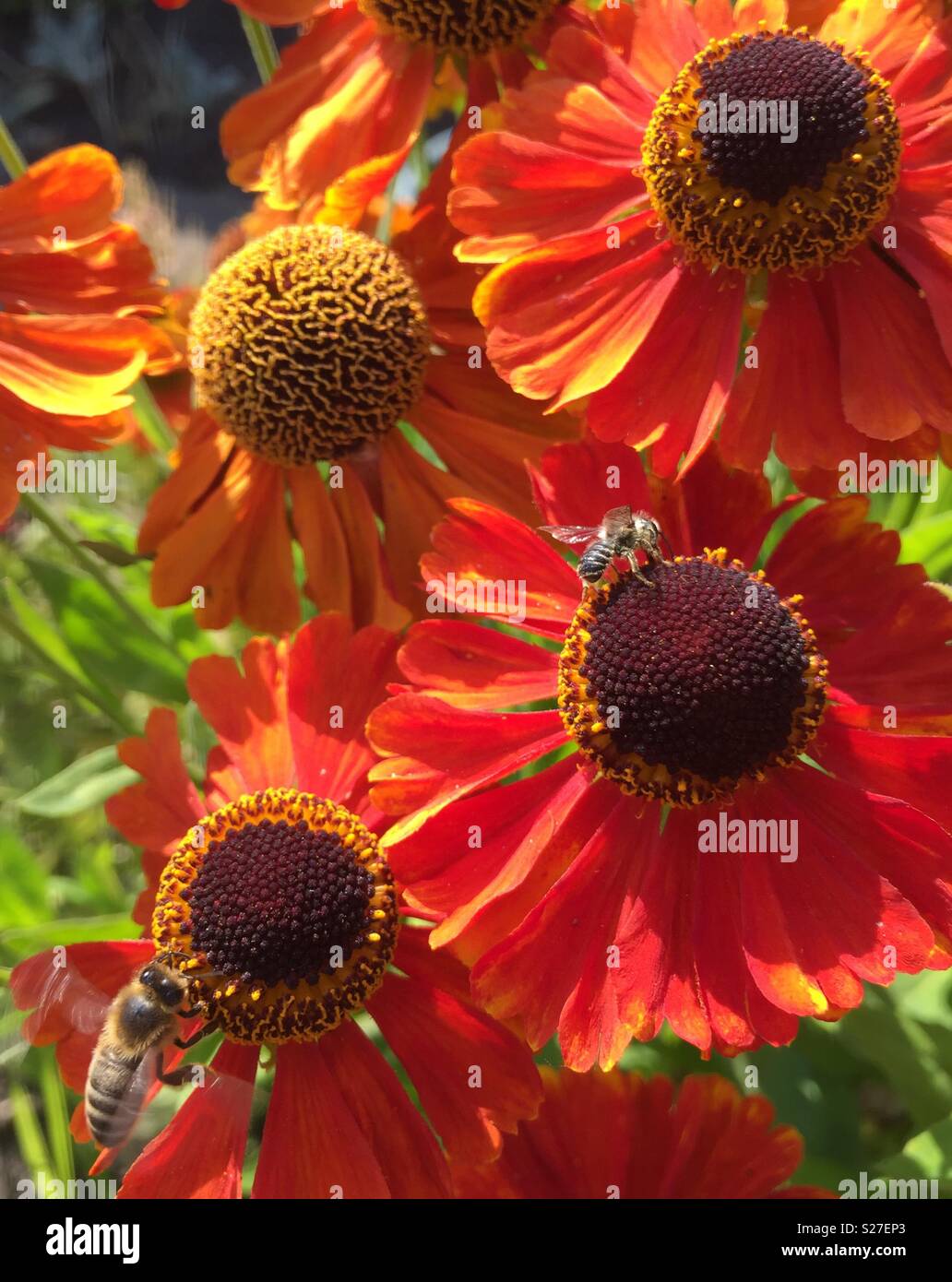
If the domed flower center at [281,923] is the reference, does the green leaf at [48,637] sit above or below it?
above

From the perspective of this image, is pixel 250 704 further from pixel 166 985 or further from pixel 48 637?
pixel 48 637

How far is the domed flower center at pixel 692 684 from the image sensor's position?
40.7 inches

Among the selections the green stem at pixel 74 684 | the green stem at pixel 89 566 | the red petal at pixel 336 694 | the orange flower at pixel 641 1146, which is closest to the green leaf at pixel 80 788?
the green stem at pixel 74 684

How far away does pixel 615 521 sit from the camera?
1.06 metres

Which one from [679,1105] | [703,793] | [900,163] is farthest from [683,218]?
[679,1105]

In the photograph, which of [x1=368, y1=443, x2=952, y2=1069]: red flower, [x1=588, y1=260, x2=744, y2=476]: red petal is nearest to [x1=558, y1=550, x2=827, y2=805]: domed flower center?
[x1=368, y1=443, x2=952, y2=1069]: red flower

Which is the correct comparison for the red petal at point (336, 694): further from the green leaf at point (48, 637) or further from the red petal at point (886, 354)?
the green leaf at point (48, 637)

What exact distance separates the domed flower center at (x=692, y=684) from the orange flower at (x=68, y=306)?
507 mm

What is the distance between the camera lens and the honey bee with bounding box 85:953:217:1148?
105cm

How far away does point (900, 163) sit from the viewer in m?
1.16

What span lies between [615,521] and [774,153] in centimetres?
34

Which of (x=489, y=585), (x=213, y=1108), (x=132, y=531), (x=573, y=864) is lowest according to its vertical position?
(x=213, y=1108)

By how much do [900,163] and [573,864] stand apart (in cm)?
67
